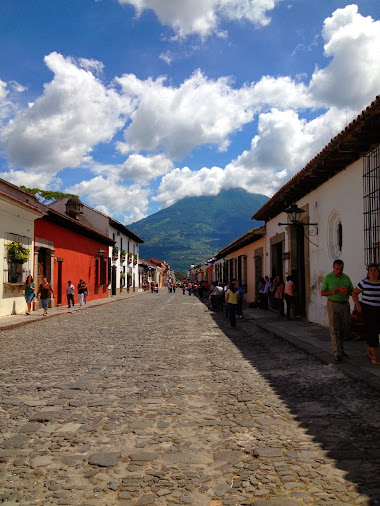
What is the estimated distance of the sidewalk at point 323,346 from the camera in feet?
19.0

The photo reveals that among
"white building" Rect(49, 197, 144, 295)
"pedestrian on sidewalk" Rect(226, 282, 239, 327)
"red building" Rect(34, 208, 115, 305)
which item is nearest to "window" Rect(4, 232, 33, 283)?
"red building" Rect(34, 208, 115, 305)

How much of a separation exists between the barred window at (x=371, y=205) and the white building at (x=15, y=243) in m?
10.4

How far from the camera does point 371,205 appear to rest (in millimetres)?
8188

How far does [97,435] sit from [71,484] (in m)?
0.90

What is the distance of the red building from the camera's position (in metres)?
18.8

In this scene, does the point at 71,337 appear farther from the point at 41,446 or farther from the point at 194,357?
the point at 41,446

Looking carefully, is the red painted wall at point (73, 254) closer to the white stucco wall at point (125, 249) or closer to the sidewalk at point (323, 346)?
the white stucco wall at point (125, 249)

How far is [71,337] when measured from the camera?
10.4m

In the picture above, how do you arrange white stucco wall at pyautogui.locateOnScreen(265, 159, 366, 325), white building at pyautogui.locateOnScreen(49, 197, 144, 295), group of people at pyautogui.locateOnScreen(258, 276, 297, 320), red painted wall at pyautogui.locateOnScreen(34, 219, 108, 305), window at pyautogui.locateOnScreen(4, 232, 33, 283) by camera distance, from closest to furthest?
white stucco wall at pyautogui.locateOnScreen(265, 159, 366, 325) → group of people at pyautogui.locateOnScreen(258, 276, 297, 320) → window at pyautogui.locateOnScreen(4, 232, 33, 283) → red painted wall at pyautogui.locateOnScreen(34, 219, 108, 305) → white building at pyautogui.locateOnScreen(49, 197, 144, 295)

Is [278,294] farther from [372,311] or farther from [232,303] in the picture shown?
[372,311]

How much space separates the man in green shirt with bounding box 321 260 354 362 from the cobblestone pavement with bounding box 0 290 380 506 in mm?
548

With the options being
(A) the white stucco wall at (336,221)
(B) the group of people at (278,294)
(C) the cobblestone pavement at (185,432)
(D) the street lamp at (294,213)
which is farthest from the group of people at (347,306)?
(B) the group of people at (278,294)

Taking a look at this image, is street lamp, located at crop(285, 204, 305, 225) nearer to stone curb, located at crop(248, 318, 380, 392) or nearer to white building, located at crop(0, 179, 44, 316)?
stone curb, located at crop(248, 318, 380, 392)

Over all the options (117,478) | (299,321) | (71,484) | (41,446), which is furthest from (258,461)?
(299,321)
